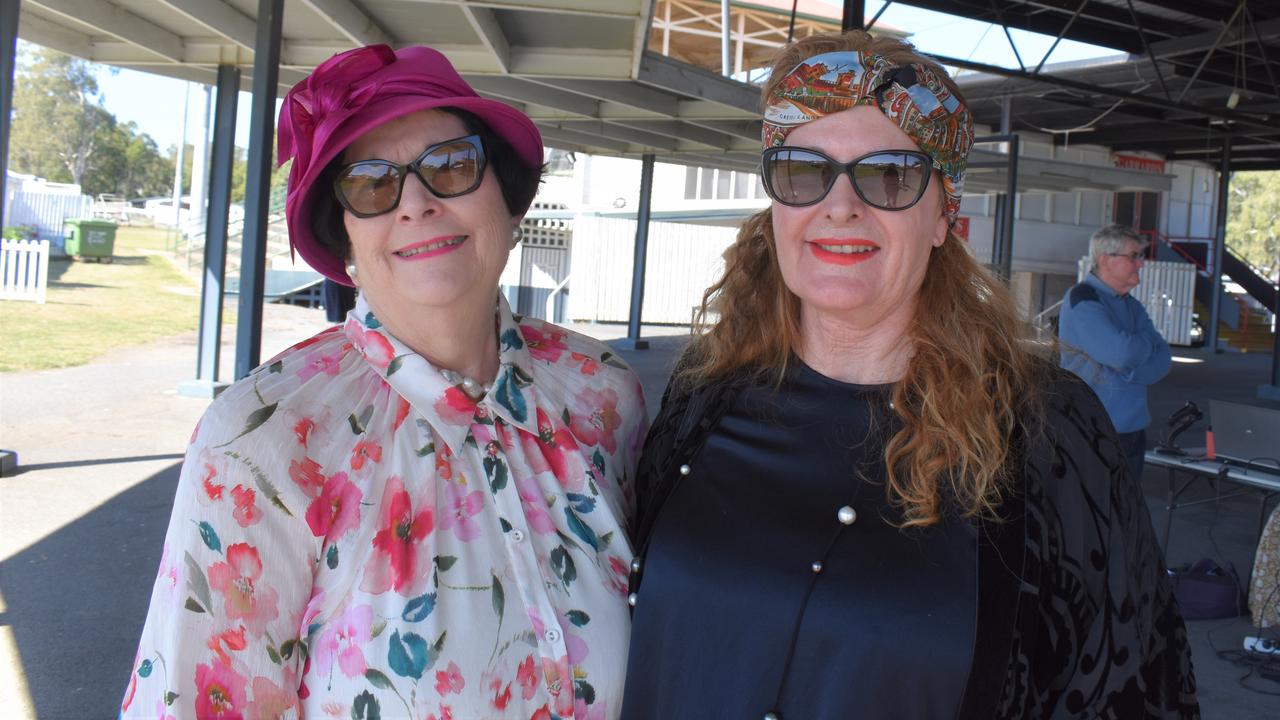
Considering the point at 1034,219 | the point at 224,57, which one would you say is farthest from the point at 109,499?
the point at 1034,219

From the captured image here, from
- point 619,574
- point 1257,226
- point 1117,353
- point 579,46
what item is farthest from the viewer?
point 1257,226

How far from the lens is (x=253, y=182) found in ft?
25.8

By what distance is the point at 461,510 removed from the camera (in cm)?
184

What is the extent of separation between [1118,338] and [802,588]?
5.24 metres

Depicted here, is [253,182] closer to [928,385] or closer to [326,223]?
[326,223]

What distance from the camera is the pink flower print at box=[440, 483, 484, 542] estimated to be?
1.81m

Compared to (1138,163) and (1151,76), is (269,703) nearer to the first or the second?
(1151,76)

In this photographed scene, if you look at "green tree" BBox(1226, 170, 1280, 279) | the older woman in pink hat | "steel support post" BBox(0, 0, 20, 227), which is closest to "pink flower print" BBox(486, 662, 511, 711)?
the older woman in pink hat

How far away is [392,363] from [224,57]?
30.0ft

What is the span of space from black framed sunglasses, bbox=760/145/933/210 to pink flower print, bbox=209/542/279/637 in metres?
1.14

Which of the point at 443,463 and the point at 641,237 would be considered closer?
the point at 443,463

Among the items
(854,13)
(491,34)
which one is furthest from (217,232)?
(854,13)

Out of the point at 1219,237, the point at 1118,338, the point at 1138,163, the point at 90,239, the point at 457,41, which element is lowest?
the point at 1118,338

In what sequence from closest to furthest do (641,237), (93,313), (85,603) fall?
(85,603), (641,237), (93,313)
